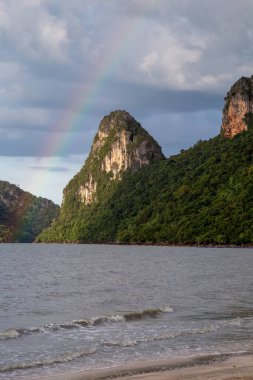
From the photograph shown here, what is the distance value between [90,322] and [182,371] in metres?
11.7

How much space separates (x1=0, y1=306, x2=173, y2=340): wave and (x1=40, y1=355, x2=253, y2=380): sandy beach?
7453mm

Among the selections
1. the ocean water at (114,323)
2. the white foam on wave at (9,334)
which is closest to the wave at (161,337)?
the ocean water at (114,323)

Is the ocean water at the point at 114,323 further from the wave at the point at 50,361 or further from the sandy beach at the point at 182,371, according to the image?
the sandy beach at the point at 182,371

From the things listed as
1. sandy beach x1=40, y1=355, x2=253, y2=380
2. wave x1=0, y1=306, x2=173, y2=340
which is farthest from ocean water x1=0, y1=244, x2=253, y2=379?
sandy beach x1=40, y1=355, x2=253, y2=380

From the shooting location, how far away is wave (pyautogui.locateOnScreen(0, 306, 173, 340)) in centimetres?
2411

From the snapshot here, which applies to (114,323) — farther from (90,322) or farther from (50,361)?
(50,361)

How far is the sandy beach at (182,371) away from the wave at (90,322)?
7453 millimetres

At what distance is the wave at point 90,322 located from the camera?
2411cm

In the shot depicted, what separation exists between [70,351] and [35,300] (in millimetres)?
18271

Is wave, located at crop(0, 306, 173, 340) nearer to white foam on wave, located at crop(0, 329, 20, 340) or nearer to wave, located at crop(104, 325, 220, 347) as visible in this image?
white foam on wave, located at crop(0, 329, 20, 340)

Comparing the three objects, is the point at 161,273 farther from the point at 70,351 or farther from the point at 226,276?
the point at 70,351

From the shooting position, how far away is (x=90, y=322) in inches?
1081

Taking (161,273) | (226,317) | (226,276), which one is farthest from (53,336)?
(161,273)

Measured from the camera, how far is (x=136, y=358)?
1900 cm
